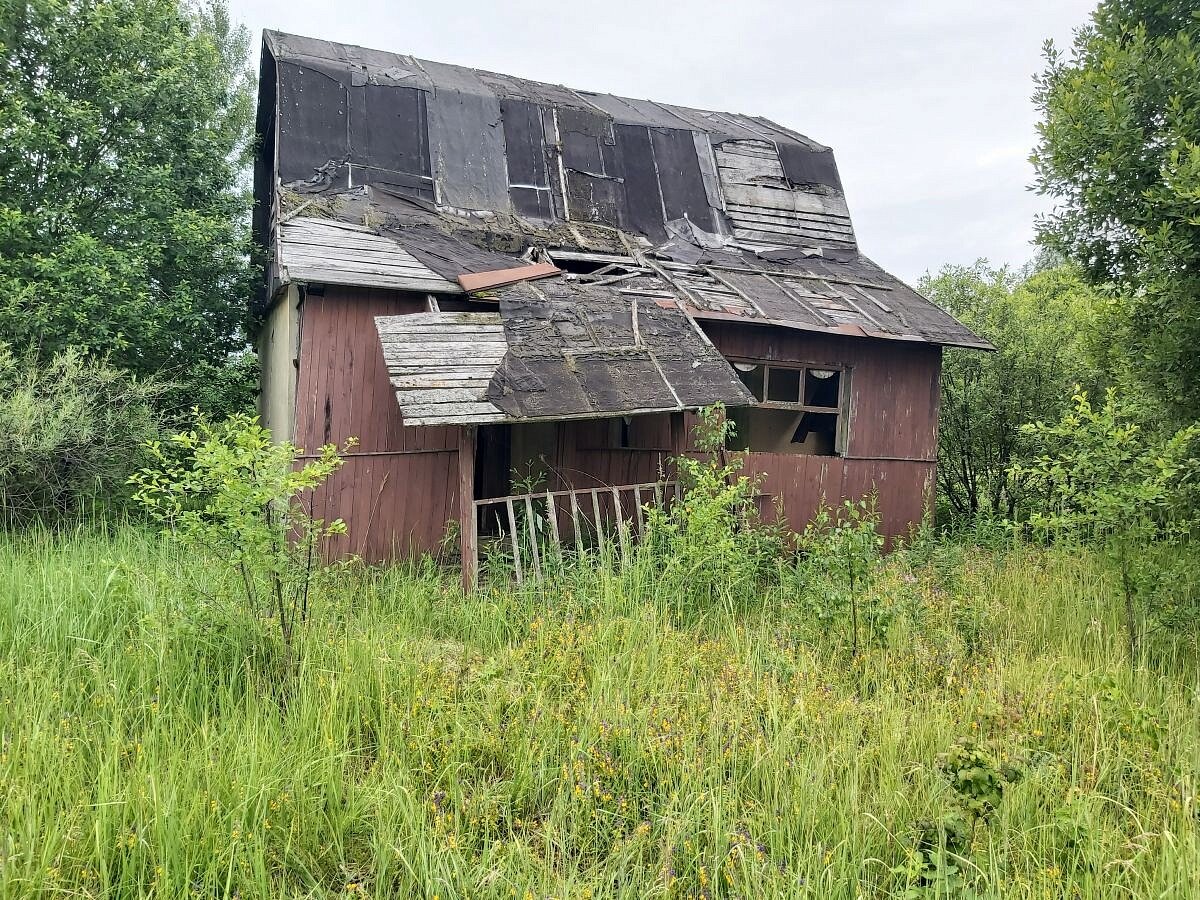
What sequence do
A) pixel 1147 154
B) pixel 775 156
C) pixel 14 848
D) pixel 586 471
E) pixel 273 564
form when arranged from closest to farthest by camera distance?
pixel 14 848, pixel 273 564, pixel 1147 154, pixel 586 471, pixel 775 156

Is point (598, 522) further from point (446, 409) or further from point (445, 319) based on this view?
point (445, 319)

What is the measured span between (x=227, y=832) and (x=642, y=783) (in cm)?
160

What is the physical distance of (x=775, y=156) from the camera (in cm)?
1198

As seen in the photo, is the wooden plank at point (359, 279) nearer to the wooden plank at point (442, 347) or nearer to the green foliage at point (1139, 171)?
the wooden plank at point (442, 347)

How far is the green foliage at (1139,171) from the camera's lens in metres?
4.52

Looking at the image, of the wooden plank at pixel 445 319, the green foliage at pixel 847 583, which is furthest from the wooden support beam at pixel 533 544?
the green foliage at pixel 847 583

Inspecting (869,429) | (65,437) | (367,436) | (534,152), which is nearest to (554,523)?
(367,436)

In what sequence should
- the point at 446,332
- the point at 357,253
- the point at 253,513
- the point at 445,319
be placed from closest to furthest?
the point at 253,513
the point at 446,332
the point at 445,319
the point at 357,253

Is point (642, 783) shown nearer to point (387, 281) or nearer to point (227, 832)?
point (227, 832)

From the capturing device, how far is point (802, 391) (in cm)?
938

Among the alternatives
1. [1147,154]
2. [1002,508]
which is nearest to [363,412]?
[1147,154]

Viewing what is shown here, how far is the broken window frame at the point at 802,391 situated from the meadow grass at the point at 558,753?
4660 millimetres

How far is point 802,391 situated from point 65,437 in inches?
324

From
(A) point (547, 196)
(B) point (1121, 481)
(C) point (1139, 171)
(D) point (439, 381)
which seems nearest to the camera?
(B) point (1121, 481)
